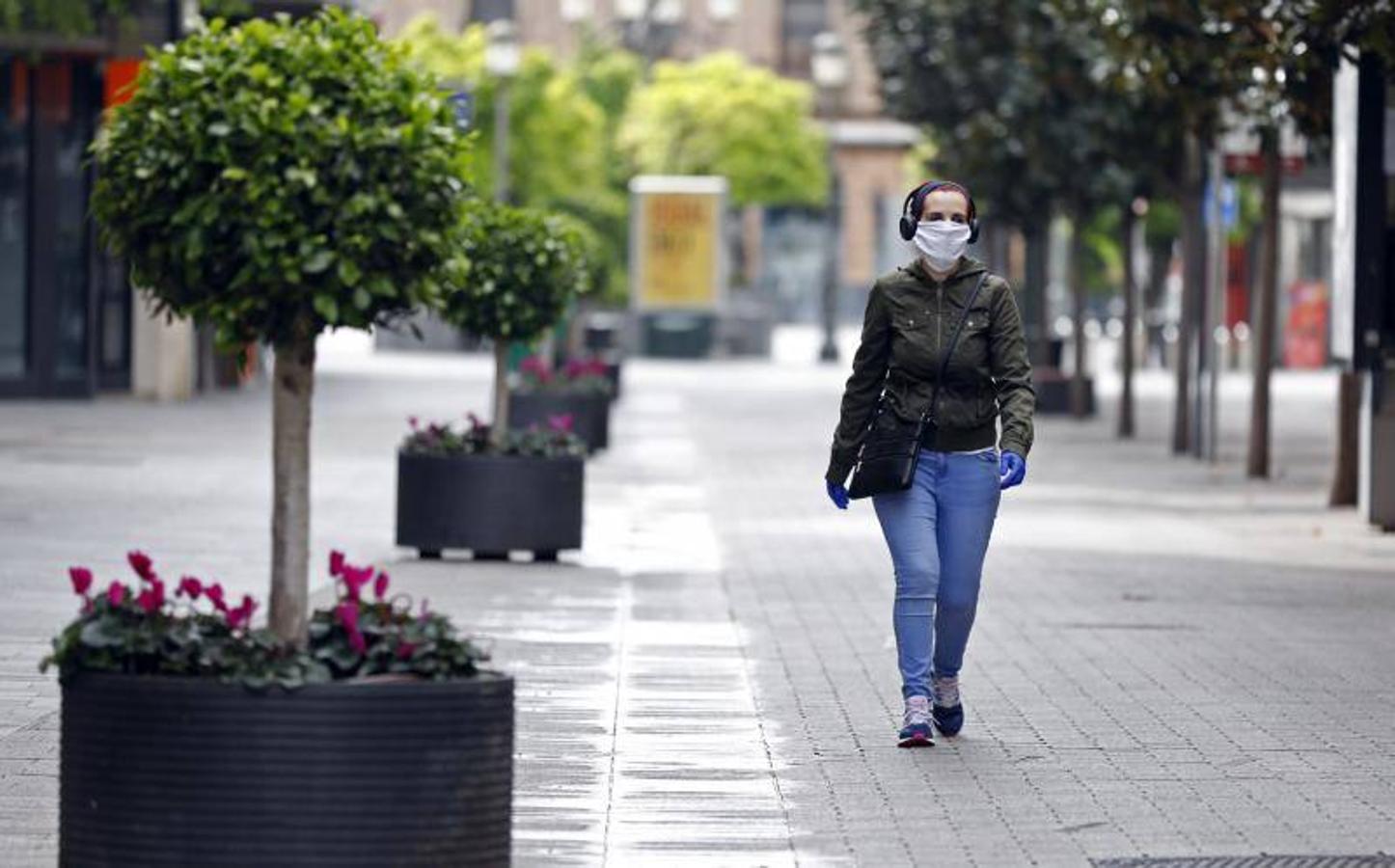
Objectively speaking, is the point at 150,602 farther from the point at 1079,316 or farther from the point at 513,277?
the point at 1079,316

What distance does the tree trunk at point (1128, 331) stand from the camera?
35.0 m

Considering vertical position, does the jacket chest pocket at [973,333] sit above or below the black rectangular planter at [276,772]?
above

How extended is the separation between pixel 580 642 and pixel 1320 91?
9.94 meters

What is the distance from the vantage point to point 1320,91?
72.7 feet

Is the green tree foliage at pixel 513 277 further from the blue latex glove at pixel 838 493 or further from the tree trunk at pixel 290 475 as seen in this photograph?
the tree trunk at pixel 290 475

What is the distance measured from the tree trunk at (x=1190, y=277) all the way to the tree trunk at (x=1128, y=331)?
1610mm

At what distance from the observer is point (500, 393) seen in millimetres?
19891

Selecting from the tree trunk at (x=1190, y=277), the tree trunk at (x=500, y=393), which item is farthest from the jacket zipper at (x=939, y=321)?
the tree trunk at (x=1190, y=277)

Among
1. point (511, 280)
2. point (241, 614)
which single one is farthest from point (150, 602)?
point (511, 280)

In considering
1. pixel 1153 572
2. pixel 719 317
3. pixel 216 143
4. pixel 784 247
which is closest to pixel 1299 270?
pixel 719 317

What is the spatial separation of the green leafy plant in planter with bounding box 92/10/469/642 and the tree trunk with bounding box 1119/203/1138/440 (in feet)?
89.1

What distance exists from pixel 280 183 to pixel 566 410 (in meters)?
20.9

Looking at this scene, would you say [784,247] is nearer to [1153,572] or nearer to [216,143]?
[1153,572]

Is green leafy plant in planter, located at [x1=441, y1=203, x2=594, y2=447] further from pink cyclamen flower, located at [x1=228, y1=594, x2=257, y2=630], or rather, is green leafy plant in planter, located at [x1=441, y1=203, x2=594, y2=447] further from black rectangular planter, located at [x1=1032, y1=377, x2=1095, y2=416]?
black rectangular planter, located at [x1=1032, y1=377, x2=1095, y2=416]
